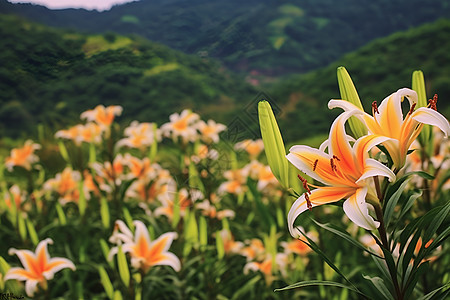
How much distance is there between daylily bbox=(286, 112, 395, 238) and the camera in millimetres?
380

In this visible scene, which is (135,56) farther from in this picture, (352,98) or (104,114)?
(104,114)

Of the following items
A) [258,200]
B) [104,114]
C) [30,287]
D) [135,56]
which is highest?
[135,56]

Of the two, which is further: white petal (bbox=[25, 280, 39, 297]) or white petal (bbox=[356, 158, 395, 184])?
white petal (bbox=[25, 280, 39, 297])

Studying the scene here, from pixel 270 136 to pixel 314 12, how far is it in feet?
23.4

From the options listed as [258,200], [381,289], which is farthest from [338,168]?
[258,200]

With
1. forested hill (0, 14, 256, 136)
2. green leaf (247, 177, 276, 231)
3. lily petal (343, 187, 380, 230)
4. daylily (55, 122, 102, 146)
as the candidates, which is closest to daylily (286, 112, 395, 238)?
lily petal (343, 187, 380, 230)

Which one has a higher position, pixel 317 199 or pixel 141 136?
pixel 317 199

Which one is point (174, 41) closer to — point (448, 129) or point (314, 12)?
point (448, 129)

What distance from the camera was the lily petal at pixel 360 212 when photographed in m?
0.36

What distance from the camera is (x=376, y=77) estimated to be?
538 cm

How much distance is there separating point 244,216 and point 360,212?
1.51m

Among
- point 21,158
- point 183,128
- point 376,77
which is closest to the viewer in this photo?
point 183,128

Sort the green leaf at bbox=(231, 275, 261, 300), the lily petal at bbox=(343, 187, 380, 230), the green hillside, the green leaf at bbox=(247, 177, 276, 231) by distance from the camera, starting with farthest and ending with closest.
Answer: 1. the green hillside
2. the green leaf at bbox=(231, 275, 261, 300)
3. the green leaf at bbox=(247, 177, 276, 231)
4. the lily petal at bbox=(343, 187, 380, 230)

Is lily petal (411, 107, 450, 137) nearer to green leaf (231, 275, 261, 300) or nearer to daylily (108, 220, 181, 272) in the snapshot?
daylily (108, 220, 181, 272)
